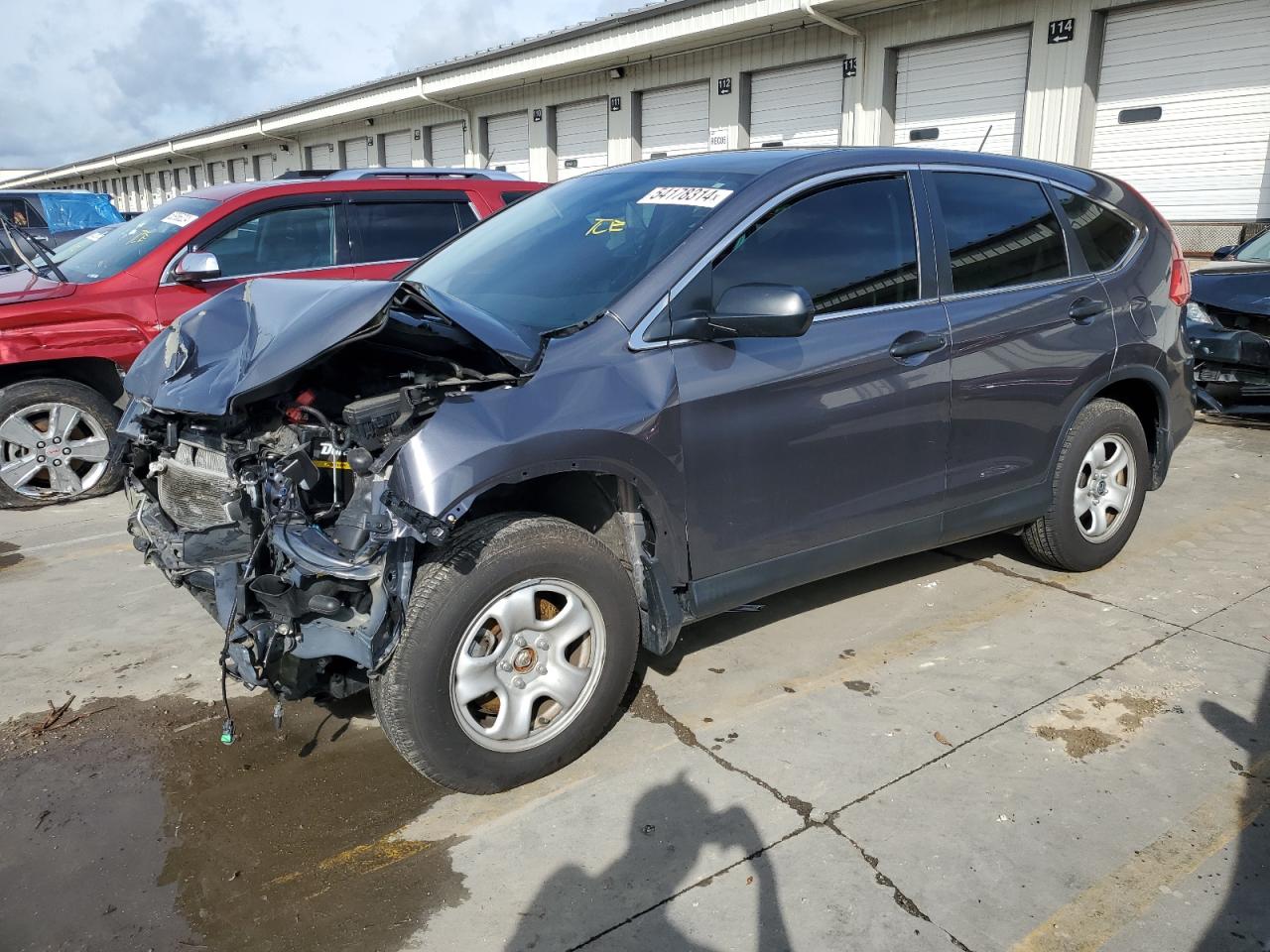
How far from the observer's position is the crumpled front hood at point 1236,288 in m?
7.11

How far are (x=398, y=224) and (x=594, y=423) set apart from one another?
471cm

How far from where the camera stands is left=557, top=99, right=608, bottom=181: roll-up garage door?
725 inches

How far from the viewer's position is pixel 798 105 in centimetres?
1496

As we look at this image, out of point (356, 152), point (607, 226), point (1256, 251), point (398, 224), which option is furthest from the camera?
point (356, 152)

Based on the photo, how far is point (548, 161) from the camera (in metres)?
19.7

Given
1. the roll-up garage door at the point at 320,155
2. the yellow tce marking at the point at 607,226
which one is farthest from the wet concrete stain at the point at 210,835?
the roll-up garage door at the point at 320,155

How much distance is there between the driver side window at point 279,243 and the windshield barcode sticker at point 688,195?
12.4 feet

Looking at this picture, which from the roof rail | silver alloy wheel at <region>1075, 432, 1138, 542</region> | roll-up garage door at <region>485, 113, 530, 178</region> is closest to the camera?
silver alloy wheel at <region>1075, 432, 1138, 542</region>

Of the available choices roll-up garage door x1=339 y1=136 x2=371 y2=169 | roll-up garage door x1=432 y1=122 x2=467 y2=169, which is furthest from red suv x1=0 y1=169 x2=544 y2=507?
roll-up garage door x1=339 y1=136 x2=371 y2=169

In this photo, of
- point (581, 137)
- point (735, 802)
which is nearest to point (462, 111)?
point (581, 137)

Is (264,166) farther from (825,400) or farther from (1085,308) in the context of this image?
(825,400)

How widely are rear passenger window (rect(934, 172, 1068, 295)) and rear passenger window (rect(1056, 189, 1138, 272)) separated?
5.7 inches

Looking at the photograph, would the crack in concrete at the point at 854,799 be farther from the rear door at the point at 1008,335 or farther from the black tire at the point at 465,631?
the rear door at the point at 1008,335

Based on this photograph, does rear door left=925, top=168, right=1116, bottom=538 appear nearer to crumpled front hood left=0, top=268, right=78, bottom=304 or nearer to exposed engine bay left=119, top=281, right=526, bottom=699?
exposed engine bay left=119, top=281, right=526, bottom=699
